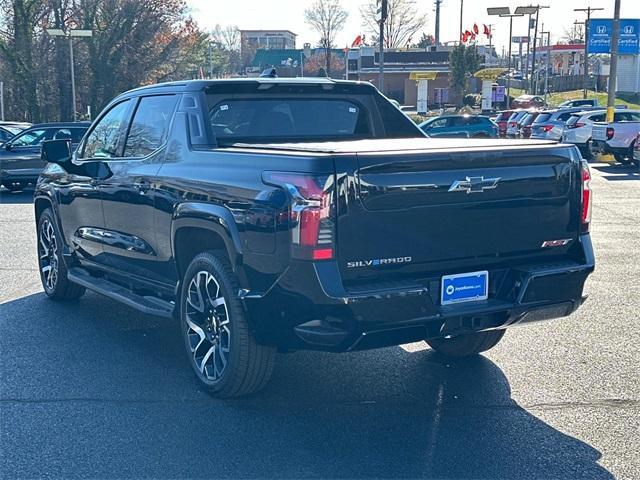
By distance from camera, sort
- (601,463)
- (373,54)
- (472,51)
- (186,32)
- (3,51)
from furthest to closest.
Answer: (373,54), (472,51), (186,32), (3,51), (601,463)

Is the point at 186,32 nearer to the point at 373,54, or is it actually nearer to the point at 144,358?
the point at 373,54

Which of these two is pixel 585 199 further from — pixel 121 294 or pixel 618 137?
pixel 618 137

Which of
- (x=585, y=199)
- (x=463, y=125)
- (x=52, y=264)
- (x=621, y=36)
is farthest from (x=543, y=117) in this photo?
(x=585, y=199)

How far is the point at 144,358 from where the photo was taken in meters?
6.20

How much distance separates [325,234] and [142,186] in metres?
2.14

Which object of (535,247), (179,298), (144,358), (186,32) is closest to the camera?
(535,247)

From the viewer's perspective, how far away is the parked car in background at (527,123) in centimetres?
3122

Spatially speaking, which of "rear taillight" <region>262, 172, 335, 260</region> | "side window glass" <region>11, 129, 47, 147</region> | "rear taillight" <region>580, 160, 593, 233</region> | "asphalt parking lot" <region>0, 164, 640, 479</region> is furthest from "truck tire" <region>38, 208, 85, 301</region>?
"side window glass" <region>11, 129, 47, 147</region>

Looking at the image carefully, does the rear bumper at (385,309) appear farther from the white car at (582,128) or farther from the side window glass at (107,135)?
the white car at (582,128)

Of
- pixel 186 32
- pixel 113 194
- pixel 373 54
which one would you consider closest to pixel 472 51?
pixel 373 54

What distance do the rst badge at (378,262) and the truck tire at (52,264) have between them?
163 inches

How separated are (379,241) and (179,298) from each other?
177 cm

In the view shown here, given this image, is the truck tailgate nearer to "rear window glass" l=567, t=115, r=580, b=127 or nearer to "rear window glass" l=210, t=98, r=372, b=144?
"rear window glass" l=210, t=98, r=372, b=144

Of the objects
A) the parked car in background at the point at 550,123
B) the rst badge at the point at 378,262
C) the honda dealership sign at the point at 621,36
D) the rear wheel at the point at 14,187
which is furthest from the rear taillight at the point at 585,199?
the honda dealership sign at the point at 621,36
